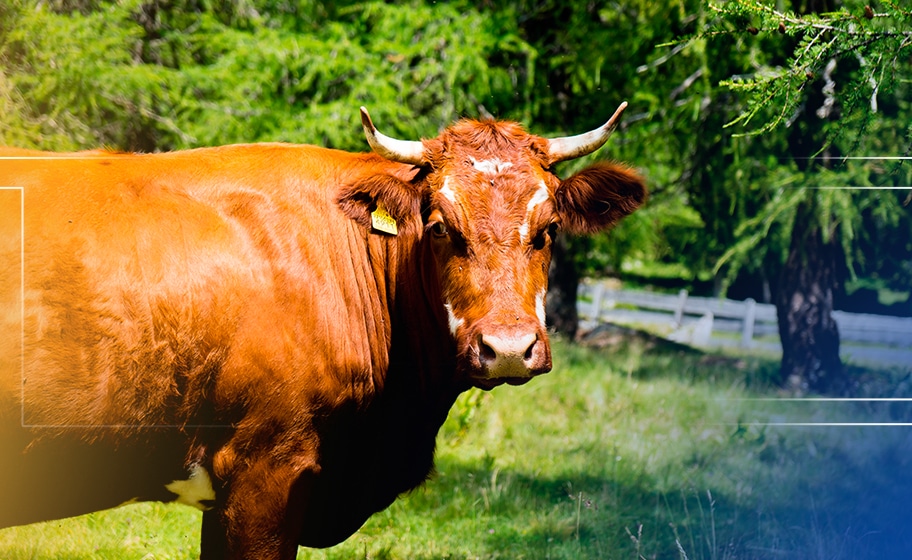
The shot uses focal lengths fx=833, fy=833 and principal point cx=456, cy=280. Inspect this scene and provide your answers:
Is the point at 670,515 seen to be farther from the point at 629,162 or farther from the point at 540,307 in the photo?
the point at 629,162

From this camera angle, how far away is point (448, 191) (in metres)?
3.46

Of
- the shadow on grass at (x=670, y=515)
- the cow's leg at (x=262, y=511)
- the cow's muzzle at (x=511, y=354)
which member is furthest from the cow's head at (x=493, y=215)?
the shadow on grass at (x=670, y=515)

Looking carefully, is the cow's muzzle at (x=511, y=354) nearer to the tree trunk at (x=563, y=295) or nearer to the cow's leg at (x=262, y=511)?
the cow's leg at (x=262, y=511)

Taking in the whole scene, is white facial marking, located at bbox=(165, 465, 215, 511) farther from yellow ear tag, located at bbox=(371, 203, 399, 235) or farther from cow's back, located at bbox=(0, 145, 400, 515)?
yellow ear tag, located at bbox=(371, 203, 399, 235)

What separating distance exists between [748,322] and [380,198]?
29.6 ft

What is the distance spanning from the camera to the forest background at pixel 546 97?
7.21 m

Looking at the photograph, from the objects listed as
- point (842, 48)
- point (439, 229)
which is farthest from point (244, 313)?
point (842, 48)

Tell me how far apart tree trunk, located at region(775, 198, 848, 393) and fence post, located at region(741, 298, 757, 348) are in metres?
2.06

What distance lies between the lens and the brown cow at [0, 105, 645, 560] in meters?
3.18

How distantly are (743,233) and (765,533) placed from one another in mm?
5012

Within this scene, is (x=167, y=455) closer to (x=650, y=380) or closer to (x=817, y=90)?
(x=650, y=380)

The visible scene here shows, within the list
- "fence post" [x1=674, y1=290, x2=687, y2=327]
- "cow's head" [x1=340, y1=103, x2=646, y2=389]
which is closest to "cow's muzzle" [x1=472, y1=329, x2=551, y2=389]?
"cow's head" [x1=340, y1=103, x2=646, y2=389]

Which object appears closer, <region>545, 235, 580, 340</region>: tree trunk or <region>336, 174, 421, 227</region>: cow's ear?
<region>336, 174, 421, 227</region>: cow's ear

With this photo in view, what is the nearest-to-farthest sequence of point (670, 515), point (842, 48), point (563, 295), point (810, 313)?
point (842, 48)
point (670, 515)
point (810, 313)
point (563, 295)
